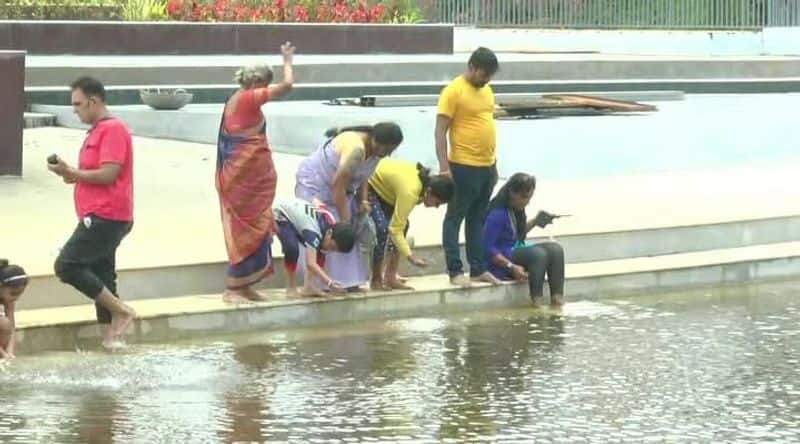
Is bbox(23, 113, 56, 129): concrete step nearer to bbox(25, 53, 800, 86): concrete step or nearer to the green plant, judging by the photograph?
bbox(25, 53, 800, 86): concrete step

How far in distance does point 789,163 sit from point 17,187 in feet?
28.0

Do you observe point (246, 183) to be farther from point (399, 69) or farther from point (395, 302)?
point (399, 69)

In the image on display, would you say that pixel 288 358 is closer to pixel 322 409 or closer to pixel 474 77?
pixel 322 409

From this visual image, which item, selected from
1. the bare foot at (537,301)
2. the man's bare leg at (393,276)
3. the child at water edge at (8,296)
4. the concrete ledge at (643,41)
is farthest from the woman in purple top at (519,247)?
the concrete ledge at (643,41)

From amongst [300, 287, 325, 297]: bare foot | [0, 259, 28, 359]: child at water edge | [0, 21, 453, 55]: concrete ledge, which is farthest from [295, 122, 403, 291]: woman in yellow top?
[0, 21, 453, 55]: concrete ledge

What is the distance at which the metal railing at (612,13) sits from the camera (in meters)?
32.7

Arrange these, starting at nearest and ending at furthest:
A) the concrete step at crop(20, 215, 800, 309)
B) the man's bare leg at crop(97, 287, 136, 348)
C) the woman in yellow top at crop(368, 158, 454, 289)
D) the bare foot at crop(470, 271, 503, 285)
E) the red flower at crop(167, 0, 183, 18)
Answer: the man's bare leg at crop(97, 287, 136, 348) < the concrete step at crop(20, 215, 800, 309) < the woman in yellow top at crop(368, 158, 454, 289) < the bare foot at crop(470, 271, 503, 285) < the red flower at crop(167, 0, 183, 18)

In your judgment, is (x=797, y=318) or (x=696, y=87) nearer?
(x=797, y=318)

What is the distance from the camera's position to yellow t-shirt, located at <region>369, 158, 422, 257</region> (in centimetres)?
1087

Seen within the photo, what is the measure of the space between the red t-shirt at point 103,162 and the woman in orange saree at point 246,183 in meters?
1.04

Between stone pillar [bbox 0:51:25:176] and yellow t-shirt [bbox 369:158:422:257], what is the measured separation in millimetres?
4143

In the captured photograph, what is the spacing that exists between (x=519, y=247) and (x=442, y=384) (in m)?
2.79

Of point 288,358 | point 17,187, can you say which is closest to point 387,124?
point 288,358

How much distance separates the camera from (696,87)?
79.6 feet
